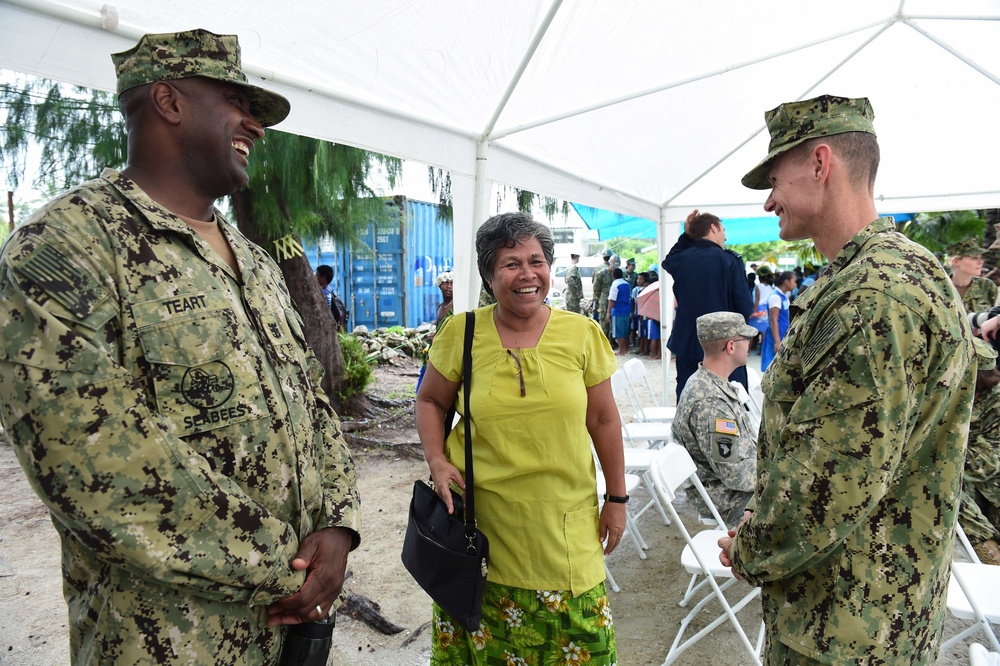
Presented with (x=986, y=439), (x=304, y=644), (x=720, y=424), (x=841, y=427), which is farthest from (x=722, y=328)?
(x=304, y=644)

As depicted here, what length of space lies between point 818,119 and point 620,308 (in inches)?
489

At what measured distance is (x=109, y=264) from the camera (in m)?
1.17

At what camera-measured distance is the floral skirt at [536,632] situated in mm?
1881

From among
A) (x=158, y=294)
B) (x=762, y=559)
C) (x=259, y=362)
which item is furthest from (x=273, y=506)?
(x=762, y=559)

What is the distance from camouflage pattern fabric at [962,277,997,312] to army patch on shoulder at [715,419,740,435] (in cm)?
400

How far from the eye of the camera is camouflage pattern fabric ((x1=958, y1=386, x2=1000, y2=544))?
327 centimetres

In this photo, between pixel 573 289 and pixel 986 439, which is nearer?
pixel 986 439

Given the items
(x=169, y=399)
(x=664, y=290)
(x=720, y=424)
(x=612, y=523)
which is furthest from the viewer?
(x=664, y=290)

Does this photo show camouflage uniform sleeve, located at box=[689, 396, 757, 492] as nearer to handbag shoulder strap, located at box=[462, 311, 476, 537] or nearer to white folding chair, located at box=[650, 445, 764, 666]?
white folding chair, located at box=[650, 445, 764, 666]

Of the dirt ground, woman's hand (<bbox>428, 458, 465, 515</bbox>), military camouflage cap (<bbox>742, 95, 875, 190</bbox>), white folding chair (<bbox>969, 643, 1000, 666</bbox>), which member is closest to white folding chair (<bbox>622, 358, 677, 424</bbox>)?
the dirt ground

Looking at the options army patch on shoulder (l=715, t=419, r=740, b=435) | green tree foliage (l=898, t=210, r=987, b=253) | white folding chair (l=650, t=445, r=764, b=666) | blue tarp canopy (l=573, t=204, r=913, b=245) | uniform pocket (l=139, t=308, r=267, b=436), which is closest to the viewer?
uniform pocket (l=139, t=308, r=267, b=436)

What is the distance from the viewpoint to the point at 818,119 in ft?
4.72

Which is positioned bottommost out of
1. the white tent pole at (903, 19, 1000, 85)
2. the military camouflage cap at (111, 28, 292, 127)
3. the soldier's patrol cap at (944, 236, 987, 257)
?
the soldier's patrol cap at (944, 236, 987, 257)

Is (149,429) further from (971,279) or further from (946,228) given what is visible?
(946,228)
